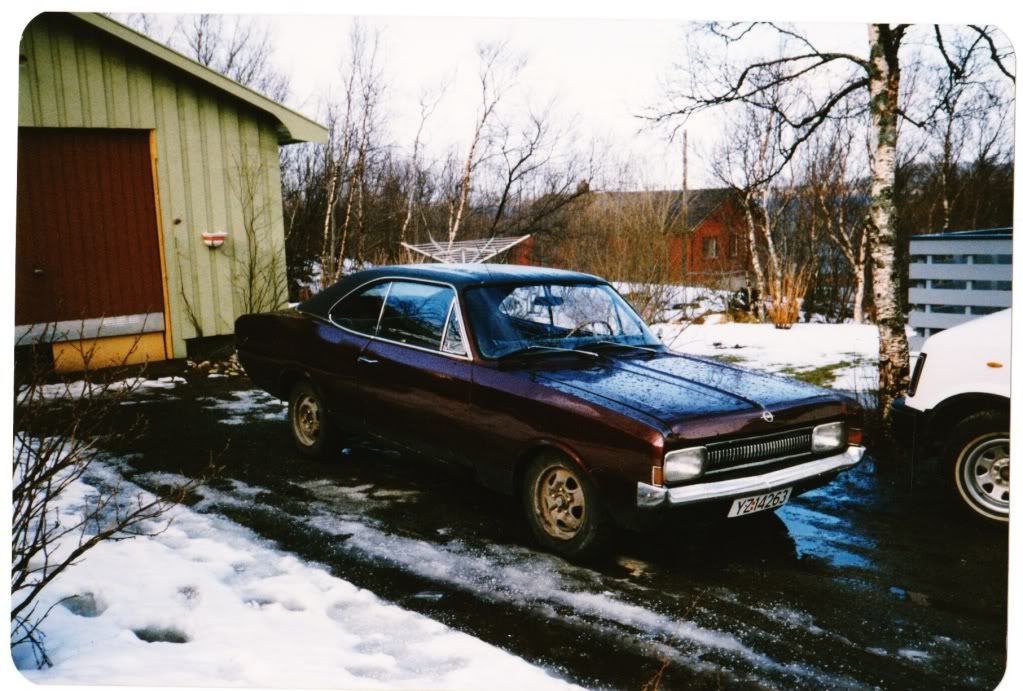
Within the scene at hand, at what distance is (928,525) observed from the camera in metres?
4.27

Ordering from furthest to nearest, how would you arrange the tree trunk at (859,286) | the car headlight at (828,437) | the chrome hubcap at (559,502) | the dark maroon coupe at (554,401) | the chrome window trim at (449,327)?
the tree trunk at (859,286) → the chrome window trim at (449,327) → the car headlight at (828,437) → the chrome hubcap at (559,502) → the dark maroon coupe at (554,401)

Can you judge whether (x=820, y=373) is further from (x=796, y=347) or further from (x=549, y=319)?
(x=549, y=319)

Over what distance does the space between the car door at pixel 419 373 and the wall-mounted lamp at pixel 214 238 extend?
447 centimetres

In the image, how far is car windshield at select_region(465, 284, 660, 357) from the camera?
4344 mm

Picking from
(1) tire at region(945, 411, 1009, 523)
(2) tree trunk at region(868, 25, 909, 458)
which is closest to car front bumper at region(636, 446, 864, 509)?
(1) tire at region(945, 411, 1009, 523)

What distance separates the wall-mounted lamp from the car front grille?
22.1 ft

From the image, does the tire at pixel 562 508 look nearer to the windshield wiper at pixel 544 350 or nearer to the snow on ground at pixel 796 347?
the windshield wiper at pixel 544 350

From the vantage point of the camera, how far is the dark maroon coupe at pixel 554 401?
11.6 ft

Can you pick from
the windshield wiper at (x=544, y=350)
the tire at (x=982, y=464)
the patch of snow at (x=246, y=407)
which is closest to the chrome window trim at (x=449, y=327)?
the windshield wiper at (x=544, y=350)

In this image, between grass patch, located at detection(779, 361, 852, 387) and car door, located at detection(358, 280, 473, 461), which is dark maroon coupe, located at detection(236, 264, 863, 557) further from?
grass patch, located at detection(779, 361, 852, 387)

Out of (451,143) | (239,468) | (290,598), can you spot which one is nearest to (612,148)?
(451,143)

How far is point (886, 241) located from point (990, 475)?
7.08ft

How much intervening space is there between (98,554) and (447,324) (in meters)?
2.05

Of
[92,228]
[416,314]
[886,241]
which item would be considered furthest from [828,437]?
[92,228]
